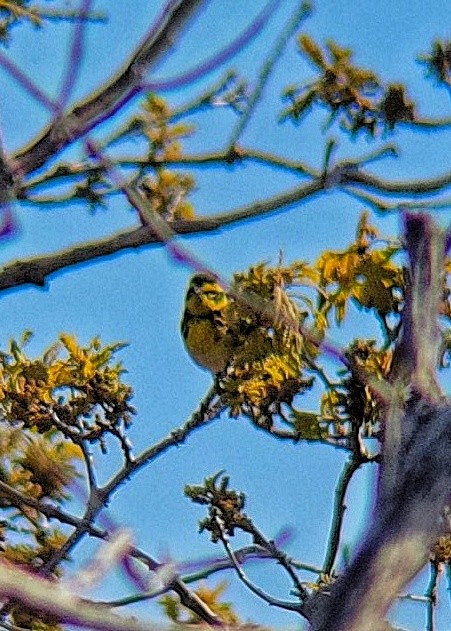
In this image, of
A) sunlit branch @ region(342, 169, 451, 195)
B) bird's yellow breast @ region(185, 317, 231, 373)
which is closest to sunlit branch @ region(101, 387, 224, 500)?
bird's yellow breast @ region(185, 317, 231, 373)

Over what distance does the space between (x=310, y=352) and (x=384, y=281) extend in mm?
149

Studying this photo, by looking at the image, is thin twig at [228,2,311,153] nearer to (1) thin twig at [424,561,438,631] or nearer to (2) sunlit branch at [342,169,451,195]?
(2) sunlit branch at [342,169,451,195]

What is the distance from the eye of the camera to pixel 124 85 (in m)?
A: 0.89

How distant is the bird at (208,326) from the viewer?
1490 millimetres

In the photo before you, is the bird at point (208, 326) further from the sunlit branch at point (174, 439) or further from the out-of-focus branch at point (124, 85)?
the out-of-focus branch at point (124, 85)

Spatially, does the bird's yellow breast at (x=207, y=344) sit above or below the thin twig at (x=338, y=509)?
above

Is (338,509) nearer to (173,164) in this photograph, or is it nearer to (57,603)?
(173,164)

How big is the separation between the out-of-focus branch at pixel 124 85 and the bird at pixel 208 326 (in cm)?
54

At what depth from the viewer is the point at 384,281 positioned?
4.88 feet

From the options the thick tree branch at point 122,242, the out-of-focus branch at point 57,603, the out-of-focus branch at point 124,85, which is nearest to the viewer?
the out-of-focus branch at point 57,603

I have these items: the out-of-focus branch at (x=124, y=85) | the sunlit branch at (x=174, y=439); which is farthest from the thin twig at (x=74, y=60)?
the sunlit branch at (x=174, y=439)

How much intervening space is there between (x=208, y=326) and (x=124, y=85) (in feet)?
2.16

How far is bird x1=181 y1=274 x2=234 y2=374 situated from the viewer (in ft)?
4.89

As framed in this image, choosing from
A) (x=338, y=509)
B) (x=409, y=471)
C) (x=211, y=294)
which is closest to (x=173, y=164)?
(x=211, y=294)
